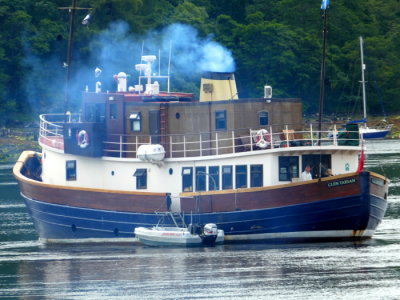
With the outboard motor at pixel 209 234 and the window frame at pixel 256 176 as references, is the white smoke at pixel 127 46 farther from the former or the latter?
the outboard motor at pixel 209 234

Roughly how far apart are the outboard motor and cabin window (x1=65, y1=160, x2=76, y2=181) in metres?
6.33

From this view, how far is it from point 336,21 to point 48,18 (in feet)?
118

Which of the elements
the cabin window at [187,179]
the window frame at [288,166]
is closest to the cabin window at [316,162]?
the window frame at [288,166]

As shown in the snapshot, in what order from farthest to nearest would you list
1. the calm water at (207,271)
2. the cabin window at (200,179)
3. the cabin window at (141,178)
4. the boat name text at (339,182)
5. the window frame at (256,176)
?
the cabin window at (141,178), the cabin window at (200,179), the window frame at (256,176), the boat name text at (339,182), the calm water at (207,271)

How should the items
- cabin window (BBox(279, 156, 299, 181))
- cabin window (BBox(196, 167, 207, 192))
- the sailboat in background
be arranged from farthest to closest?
the sailboat in background, cabin window (BBox(196, 167, 207, 192)), cabin window (BBox(279, 156, 299, 181))

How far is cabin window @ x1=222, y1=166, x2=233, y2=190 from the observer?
42.9 metres

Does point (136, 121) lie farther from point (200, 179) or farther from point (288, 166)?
point (288, 166)

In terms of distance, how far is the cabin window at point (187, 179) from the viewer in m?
43.5

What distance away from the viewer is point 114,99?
45.0m

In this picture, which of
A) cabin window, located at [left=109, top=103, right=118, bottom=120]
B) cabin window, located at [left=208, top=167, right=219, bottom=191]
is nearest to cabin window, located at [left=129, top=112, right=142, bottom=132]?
cabin window, located at [left=109, top=103, right=118, bottom=120]

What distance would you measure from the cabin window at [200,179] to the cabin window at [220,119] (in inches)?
65.6

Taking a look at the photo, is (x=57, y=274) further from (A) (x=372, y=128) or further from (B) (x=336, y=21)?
(B) (x=336, y=21)

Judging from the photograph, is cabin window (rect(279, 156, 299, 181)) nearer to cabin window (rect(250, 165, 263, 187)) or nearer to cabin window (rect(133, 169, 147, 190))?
cabin window (rect(250, 165, 263, 187))

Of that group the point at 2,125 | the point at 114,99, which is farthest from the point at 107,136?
the point at 2,125
